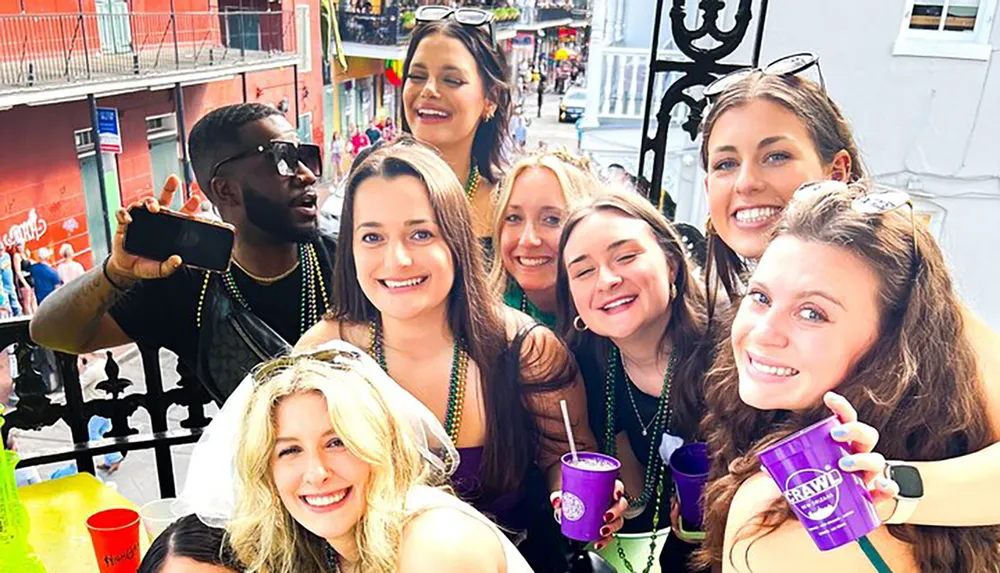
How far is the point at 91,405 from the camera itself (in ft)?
6.88

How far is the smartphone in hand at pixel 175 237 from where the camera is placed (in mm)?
1756

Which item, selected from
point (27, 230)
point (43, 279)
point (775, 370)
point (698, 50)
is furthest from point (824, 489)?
point (27, 230)

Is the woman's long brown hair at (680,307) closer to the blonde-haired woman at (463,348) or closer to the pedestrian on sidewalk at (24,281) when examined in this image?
the blonde-haired woman at (463,348)

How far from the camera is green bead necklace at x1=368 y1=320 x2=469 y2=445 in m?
1.79

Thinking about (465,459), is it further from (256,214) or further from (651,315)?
(256,214)

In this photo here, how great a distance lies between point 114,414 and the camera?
83.2 inches

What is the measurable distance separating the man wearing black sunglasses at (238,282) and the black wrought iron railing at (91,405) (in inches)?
4.7

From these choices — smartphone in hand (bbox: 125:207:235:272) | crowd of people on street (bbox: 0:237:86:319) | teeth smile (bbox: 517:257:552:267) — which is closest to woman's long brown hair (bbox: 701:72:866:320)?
teeth smile (bbox: 517:257:552:267)

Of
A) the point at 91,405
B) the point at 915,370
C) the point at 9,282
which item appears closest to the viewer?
the point at 915,370

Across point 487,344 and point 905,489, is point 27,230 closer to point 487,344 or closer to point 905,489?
point 487,344

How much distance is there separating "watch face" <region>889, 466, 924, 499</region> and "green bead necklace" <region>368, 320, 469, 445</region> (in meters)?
1.00

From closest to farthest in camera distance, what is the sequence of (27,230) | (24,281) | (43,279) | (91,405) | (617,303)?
(617,303) < (91,405) < (43,279) < (24,281) < (27,230)

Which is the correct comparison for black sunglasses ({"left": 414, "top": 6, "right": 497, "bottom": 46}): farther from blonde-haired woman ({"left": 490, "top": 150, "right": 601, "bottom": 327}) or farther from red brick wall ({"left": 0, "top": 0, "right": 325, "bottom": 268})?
red brick wall ({"left": 0, "top": 0, "right": 325, "bottom": 268})

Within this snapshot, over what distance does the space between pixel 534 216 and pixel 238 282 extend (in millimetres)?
840
